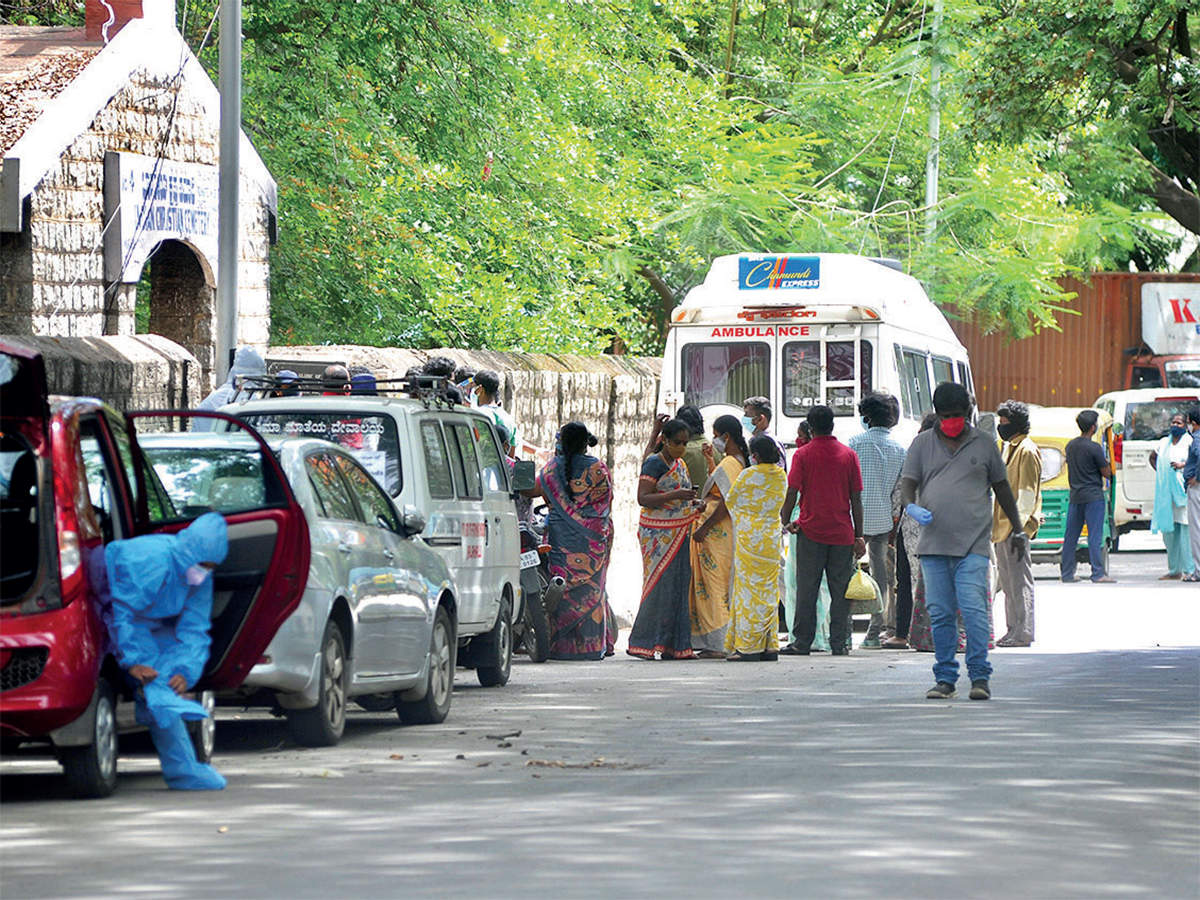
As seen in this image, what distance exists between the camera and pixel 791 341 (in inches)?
889

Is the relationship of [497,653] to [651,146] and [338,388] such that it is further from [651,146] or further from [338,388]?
[651,146]

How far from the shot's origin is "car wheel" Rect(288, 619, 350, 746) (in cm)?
1065

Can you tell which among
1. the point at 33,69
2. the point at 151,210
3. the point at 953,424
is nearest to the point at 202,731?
the point at 953,424

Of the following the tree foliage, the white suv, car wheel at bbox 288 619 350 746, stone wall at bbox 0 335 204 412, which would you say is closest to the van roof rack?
the white suv

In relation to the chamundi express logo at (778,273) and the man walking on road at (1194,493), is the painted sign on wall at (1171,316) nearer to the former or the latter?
the man walking on road at (1194,493)

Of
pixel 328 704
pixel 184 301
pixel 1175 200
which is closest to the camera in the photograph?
pixel 328 704

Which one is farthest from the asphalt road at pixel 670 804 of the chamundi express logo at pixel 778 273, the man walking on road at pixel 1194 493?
the man walking on road at pixel 1194 493

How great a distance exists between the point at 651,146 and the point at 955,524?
1918cm

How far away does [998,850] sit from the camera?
25.5 feet

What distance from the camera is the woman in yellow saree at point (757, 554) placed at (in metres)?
16.6

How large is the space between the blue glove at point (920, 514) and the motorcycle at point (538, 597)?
148 inches

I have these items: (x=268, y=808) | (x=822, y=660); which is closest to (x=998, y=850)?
(x=268, y=808)

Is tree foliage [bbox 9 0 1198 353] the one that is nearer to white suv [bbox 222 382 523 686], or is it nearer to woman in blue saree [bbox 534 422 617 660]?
woman in blue saree [bbox 534 422 617 660]

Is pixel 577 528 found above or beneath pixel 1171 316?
beneath
